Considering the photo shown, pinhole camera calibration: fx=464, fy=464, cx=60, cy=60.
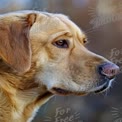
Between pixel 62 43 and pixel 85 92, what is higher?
pixel 62 43

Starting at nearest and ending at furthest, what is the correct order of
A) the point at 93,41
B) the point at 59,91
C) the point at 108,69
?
the point at 108,69, the point at 59,91, the point at 93,41

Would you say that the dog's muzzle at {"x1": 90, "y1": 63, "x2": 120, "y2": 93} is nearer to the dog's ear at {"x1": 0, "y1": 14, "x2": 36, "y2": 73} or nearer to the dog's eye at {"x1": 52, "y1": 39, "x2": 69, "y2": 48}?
the dog's eye at {"x1": 52, "y1": 39, "x2": 69, "y2": 48}

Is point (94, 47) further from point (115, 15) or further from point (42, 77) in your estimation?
point (42, 77)

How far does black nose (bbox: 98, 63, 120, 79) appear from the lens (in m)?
2.30

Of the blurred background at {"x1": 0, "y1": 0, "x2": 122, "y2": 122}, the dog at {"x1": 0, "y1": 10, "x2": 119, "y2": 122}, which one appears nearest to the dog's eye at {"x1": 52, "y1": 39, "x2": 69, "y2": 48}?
the dog at {"x1": 0, "y1": 10, "x2": 119, "y2": 122}

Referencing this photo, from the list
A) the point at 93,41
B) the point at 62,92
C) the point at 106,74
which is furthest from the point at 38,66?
the point at 93,41

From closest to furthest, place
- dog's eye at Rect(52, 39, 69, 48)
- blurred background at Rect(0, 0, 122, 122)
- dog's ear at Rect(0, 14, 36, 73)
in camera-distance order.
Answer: dog's ear at Rect(0, 14, 36, 73)
dog's eye at Rect(52, 39, 69, 48)
blurred background at Rect(0, 0, 122, 122)

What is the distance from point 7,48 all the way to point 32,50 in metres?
0.14

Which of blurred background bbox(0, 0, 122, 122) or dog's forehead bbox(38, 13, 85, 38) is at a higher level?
dog's forehead bbox(38, 13, 85, 38)

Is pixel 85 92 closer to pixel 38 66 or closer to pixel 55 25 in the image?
pixel 38 66

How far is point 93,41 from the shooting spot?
471cm

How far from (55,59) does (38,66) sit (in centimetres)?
9

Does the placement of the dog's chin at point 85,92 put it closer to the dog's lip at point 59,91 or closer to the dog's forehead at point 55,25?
the dog's lip at point 59,91

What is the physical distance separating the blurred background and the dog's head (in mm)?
2046
